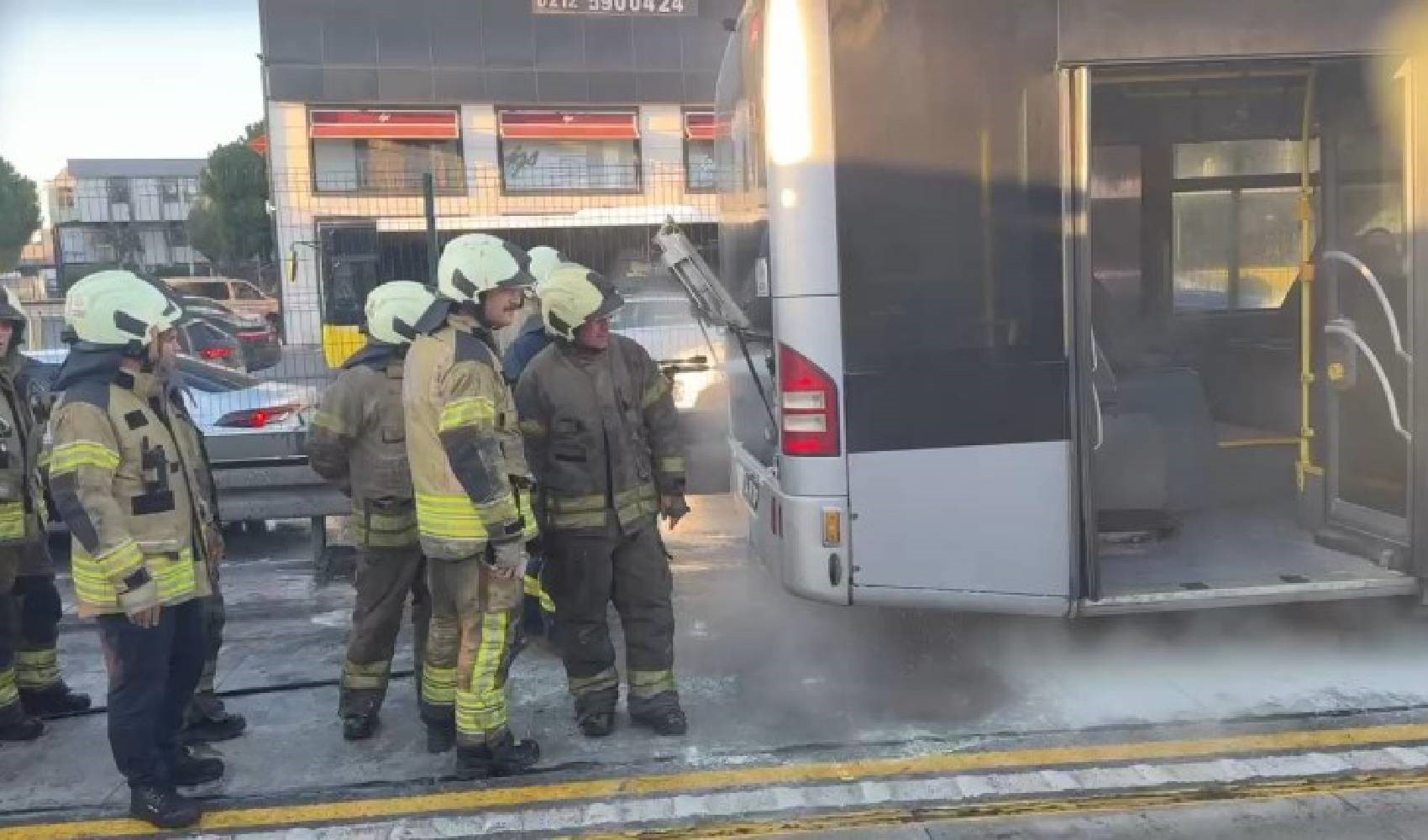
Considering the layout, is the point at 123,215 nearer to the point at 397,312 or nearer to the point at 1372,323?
the point at 397,312

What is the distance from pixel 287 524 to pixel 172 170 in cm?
6312

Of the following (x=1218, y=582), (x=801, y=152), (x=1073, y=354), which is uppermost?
(x=801, y=152)

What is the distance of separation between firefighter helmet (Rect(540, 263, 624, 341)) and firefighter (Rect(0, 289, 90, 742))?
2204 mm

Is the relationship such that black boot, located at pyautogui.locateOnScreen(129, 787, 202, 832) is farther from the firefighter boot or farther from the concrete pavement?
the firefighter boot

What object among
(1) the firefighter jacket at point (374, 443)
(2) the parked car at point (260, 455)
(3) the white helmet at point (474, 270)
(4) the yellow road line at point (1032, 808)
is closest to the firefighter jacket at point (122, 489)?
(1) the firefighter jacket at point (374, 443)

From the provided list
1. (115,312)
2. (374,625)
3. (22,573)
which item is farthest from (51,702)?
(115,312)

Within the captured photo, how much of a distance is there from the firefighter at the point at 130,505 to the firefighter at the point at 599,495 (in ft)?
4.22

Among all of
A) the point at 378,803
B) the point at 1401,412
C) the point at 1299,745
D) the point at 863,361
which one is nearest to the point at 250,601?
the point at 378,803

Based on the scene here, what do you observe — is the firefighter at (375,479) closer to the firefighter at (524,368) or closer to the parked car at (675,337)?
the firefighter at (524,368)

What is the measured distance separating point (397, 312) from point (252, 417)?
11.3 ft

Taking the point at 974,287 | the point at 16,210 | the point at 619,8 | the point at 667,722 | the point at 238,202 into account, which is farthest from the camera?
the point at 16,210

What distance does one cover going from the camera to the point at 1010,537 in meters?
4.67

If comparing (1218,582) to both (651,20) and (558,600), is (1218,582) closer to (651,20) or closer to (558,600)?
(558,600)

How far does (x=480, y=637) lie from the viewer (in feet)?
14.3
